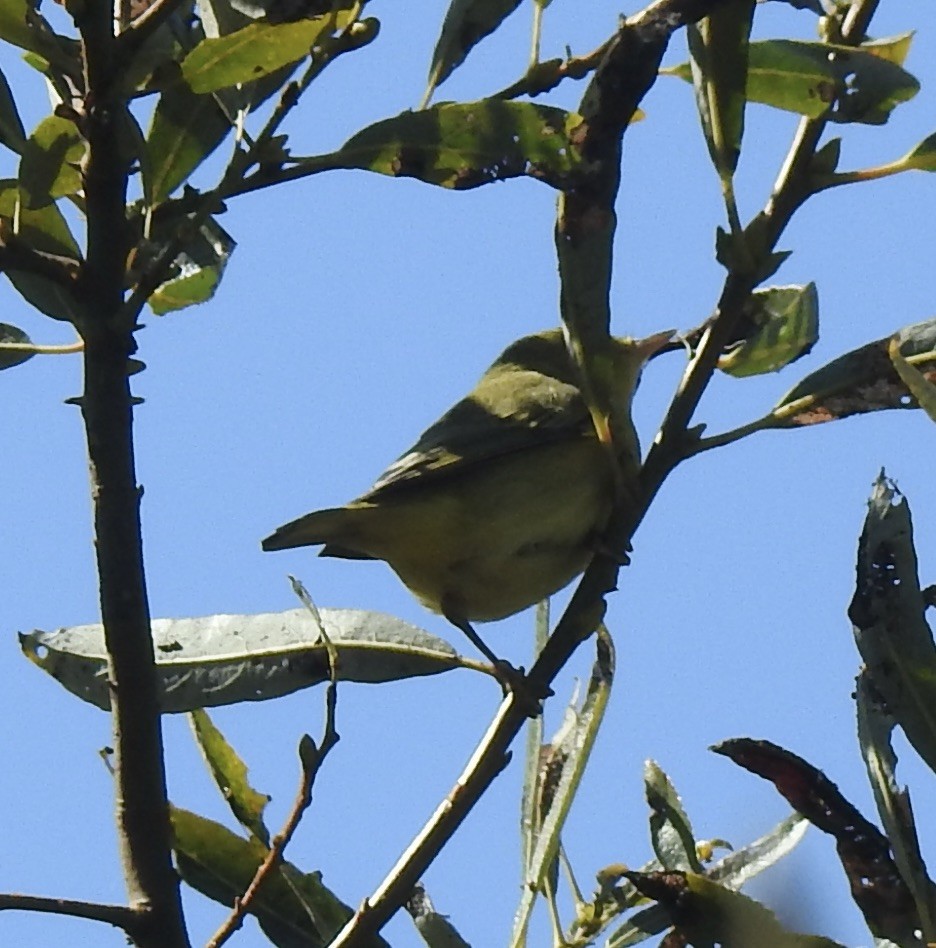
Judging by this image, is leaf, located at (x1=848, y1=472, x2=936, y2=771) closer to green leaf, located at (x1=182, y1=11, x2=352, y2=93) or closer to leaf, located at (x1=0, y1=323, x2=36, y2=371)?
green leaf, located at (x1=182, y1=11, x2=352, y2=93)

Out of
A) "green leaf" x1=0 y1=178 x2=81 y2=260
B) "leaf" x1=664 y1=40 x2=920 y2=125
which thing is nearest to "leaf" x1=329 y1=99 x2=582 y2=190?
"leaf" x1=664 y1=40 x2=920 y2=125

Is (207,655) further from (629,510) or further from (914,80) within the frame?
(914,80)

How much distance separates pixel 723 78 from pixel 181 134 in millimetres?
677

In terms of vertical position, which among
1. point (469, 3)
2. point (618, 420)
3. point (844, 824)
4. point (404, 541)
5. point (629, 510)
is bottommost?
point (844, 824)

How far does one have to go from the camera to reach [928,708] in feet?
5.27

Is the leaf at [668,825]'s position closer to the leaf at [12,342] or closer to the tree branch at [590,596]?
the tree branch at [590,596]

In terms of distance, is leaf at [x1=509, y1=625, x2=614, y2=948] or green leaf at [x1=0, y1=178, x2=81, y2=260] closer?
green leaf at [x1=0, y1=178, x2=81, y2=260]

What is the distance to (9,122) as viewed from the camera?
77.4 inches

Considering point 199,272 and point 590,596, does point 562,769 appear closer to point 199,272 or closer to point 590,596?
point 590,596

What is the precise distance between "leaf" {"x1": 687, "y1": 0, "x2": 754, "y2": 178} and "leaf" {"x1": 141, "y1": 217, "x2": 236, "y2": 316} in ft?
3.13

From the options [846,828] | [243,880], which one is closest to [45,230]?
[243,880]

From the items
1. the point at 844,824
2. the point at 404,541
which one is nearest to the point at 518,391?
the point at 404,541

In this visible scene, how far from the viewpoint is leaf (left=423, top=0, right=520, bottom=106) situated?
2049 millimetres

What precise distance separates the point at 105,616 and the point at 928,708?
856 mm
